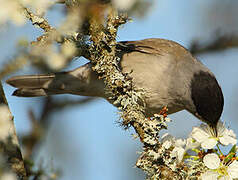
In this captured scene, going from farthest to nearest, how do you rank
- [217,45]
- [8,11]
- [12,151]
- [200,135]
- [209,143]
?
[217,45]
[200,135]
[209,143]
[12,151]
[8,11]

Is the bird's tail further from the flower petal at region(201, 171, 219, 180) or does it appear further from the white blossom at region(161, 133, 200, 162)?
the flower petal at region(201, 171, 219, 180)

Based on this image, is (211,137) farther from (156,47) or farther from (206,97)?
(156,47)

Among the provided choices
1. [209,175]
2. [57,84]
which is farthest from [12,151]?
[57,84]

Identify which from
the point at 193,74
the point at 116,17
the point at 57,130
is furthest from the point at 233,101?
the point at 116,17

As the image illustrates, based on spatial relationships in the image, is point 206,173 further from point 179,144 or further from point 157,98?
point 157,98

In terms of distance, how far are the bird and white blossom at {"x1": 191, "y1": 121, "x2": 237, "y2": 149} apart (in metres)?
0.86

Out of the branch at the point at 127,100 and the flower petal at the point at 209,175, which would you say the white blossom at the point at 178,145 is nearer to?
the branch at the point at 127,100

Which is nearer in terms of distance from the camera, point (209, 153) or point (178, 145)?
point (209, 153)

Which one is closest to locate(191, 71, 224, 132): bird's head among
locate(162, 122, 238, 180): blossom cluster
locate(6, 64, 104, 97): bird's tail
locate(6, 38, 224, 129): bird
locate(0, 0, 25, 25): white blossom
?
locate(6, 38, 224, 129): bird

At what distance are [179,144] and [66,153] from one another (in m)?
3.28

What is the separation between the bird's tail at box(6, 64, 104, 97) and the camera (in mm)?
4629

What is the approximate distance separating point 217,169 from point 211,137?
342 millimetres

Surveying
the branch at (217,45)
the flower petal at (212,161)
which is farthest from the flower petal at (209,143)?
the branch at (217,45)

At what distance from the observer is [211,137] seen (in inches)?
102
